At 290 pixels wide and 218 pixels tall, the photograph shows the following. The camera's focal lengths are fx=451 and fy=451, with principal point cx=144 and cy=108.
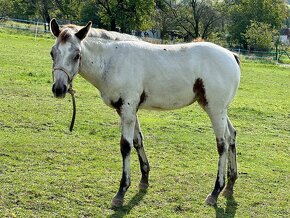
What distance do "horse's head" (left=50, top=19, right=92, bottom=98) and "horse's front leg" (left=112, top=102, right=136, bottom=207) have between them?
859 millimetres

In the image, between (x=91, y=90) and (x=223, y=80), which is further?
(x=91, y=90)

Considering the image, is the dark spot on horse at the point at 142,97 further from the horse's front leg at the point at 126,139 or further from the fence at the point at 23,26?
the fence at the point at 23,26

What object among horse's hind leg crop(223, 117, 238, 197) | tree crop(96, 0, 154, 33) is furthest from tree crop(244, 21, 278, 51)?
horse's hind leg crop(223, 117, 238, 197)

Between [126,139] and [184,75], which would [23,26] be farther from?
[126,139]

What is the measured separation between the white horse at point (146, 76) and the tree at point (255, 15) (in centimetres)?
6053

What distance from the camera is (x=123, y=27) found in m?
51.5

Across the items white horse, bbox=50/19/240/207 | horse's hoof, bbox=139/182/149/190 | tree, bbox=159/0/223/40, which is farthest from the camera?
tree, bbox=159/0/223/40

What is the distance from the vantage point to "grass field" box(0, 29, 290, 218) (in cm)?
588

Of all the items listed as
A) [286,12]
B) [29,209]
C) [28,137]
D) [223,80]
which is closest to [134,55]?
[223,80]

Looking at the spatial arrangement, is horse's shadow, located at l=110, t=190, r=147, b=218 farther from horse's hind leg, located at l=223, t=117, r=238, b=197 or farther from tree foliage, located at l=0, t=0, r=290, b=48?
tree foliage, located at l=0, t=0, r=290, b=48

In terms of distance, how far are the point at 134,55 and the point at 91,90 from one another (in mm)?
8038

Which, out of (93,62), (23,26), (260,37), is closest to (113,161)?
(93,62)

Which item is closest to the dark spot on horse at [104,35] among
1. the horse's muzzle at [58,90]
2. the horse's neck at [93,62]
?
the horse's neck at [93,62]

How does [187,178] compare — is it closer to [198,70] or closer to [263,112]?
[198,70]
